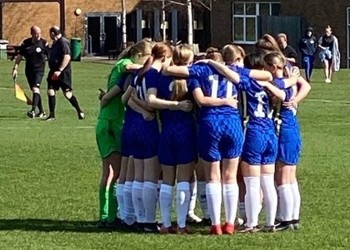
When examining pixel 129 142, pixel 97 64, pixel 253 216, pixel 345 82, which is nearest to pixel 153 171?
pixel 129 142

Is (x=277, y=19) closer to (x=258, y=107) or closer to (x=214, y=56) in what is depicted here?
(x=214, y=56)

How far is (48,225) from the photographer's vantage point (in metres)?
11.9

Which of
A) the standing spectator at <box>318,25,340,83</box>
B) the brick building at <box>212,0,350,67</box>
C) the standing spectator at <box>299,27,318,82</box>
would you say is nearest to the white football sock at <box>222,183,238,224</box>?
the standing spectator at <box>299,27,318,82</box>

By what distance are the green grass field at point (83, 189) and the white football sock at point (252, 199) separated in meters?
0.18

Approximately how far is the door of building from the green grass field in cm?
4310

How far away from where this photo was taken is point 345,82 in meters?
39.9

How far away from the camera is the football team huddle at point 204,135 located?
1084 centimetres

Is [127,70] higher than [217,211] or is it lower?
higher

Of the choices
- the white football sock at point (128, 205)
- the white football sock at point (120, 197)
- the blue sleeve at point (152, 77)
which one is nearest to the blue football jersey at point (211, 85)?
the blue sleeve at point (152, 77)

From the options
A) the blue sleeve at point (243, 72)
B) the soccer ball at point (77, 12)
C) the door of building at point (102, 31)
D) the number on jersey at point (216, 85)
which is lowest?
A: the number on jersey at point (216, 85)

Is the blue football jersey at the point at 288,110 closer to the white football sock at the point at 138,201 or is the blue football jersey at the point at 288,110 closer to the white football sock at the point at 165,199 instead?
the white football sock at the point at 165,199

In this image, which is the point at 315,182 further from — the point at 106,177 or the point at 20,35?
the point at 20,35

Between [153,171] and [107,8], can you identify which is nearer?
[153,171]

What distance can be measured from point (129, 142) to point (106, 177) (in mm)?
650
